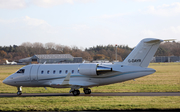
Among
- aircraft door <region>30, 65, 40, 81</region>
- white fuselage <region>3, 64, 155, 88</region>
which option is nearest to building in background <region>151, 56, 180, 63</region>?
white fuselage <region>3, 64, 155, 88</region>

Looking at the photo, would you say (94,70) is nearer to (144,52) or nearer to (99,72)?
(99,72)

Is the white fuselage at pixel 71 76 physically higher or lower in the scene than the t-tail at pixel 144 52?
lower

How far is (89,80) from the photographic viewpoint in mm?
22188

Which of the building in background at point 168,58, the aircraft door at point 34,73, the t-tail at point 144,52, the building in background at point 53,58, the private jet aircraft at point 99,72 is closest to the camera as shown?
the t-tail at point 144,52

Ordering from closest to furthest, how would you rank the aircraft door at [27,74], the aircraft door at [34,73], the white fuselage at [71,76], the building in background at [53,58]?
the white fuselage at [71,76] → the aircraft door at [34,73] → the aircraft door at [27,74] → the building in background at [53,58]

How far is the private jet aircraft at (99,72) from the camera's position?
21.4m

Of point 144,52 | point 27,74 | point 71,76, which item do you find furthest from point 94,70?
point 27,74

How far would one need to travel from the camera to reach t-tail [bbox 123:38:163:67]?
2130 cm

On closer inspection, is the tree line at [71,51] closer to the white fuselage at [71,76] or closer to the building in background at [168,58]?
the building in background at [168,58]

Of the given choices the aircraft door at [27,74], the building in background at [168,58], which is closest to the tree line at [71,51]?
the building in background at [168,58]

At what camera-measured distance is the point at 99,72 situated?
21781 millimetres

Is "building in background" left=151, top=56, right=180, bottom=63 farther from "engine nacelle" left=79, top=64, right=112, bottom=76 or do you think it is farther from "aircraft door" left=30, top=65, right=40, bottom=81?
"aircraft door" left=30, top=65, right=40, bottom=81

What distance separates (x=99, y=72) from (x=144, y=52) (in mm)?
4348

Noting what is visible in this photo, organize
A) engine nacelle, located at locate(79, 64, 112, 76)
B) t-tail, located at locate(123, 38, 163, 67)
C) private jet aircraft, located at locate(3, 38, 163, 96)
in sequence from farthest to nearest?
engine nacelle, located at locate(79, 64, 112, 76) → private jet aircraft, located at locate(3, 38, 163, 96) → t-tail, located at locate(123, 38, 163, 67)
